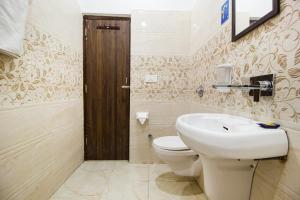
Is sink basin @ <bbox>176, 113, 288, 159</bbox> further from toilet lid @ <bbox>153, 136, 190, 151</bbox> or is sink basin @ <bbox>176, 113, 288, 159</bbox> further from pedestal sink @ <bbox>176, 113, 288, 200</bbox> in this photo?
toilet lid @ <bbox>153, 136, 190, 151</bbox>

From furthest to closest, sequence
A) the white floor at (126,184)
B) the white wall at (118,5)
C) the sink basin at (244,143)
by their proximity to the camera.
Answer: 1. the white wall at (118,5)
2. the white floor at (126,184)
3. the sink basin at (244,143)

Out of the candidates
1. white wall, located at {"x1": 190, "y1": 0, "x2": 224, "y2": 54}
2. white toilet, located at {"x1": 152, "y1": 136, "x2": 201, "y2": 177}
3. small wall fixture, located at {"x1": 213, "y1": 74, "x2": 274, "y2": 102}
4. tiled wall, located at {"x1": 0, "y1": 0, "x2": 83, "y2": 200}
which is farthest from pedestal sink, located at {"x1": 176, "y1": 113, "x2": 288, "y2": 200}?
tiled wall, located at {"x1": 0, "y1": 0, "x2": 83, "y2": 200}

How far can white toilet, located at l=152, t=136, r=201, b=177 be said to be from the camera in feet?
4.63

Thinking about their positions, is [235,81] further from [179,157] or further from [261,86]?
[179,157]

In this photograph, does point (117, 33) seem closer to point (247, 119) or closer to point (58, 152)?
point (58, 152)

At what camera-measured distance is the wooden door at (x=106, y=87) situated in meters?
2.09

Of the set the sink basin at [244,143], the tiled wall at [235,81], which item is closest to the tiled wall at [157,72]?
the tiled wall at [235,81]

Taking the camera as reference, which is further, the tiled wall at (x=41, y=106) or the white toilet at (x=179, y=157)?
the white toilet at (x=179, y=157)

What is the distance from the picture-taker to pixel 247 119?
34.6 inches

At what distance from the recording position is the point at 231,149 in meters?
0.59

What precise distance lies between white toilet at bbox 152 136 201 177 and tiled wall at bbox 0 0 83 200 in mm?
925

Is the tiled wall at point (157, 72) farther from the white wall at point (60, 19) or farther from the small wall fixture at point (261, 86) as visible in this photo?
the small wall fixture at point (261, 86)

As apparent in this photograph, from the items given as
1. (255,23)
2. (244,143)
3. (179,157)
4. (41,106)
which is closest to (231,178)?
(244,143)

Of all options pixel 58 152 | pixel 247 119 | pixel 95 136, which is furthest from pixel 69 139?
pixel 247 119
